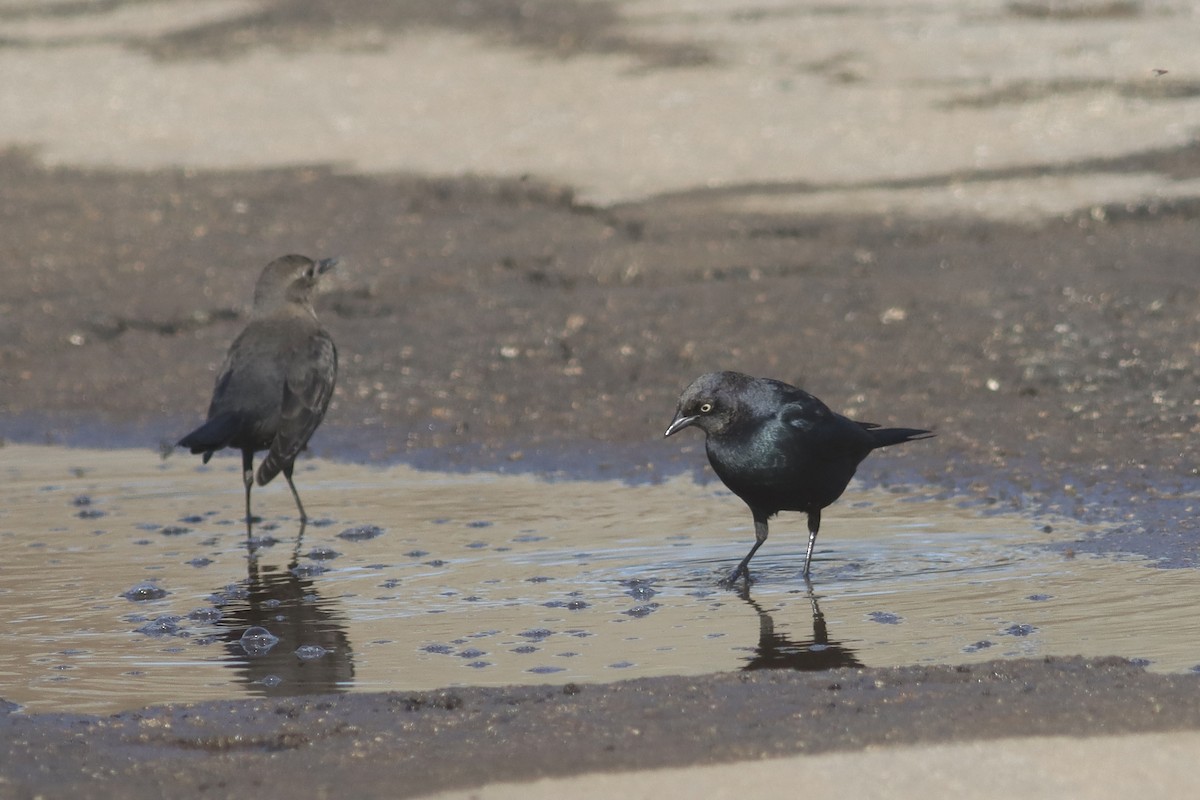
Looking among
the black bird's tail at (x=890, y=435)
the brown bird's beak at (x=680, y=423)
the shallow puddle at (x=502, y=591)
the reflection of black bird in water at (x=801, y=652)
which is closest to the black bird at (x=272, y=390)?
the shallow puddle at (x=502, y=591)

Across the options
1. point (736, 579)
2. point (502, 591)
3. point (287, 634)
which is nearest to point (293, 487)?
point (502, 591)

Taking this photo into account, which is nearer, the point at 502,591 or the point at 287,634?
Answer: the point at 287,634

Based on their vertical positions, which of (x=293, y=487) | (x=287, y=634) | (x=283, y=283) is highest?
(x=283, y=283)

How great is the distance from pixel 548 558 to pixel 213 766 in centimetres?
269

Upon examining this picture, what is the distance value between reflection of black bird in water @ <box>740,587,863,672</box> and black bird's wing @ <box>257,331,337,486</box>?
2758 mm

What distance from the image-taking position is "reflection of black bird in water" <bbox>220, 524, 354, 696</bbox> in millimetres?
5684

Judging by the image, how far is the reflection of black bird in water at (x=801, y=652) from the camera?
18.6 feet

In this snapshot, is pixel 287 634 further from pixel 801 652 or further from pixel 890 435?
pixel 890 435

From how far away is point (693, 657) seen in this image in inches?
228

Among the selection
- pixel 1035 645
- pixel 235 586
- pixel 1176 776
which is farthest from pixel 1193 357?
pixel 1176 776

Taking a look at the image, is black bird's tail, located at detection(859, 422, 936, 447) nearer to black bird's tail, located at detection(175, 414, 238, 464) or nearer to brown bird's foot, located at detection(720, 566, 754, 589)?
brown bird's foot, located at detection(720, 566, 754, 589)

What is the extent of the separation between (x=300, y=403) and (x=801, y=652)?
329 cm

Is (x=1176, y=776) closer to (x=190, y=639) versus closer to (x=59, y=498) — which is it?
A: (x=190, y=639)

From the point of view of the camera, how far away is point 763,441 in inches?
269
